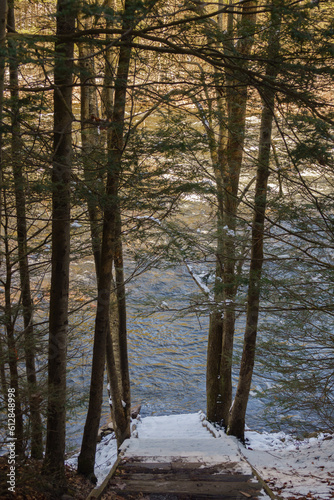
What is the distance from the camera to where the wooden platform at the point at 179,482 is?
182 inches

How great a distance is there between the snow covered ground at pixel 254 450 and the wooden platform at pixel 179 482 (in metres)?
0.57

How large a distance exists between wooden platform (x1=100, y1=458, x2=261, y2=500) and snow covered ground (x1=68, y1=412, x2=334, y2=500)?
1.87 feet

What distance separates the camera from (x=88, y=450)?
20.5ft

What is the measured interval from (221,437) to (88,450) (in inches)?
121

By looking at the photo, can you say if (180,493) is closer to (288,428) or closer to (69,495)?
(69,495)

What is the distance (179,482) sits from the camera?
4988 mm

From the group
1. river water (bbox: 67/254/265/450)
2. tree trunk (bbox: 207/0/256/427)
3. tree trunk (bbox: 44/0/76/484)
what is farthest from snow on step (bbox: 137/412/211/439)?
tree trunk (bbox: 44/0/76/484)

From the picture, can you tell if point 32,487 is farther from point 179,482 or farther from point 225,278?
point 225,278

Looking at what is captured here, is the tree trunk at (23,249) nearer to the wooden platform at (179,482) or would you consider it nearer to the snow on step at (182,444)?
the wooden platform at (179,482)

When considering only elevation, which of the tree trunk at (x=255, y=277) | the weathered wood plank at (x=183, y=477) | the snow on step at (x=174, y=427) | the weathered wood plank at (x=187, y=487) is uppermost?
the tree trunk at (x=255, y=277)

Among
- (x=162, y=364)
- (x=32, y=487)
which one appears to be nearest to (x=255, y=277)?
(x=32, y=487)

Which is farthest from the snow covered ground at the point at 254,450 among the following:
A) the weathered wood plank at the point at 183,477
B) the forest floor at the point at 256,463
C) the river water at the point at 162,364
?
the river water at the point at 162,364

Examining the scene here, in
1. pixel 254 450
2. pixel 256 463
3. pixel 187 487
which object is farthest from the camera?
pixel 254 450

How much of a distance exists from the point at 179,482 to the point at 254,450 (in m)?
4.09
